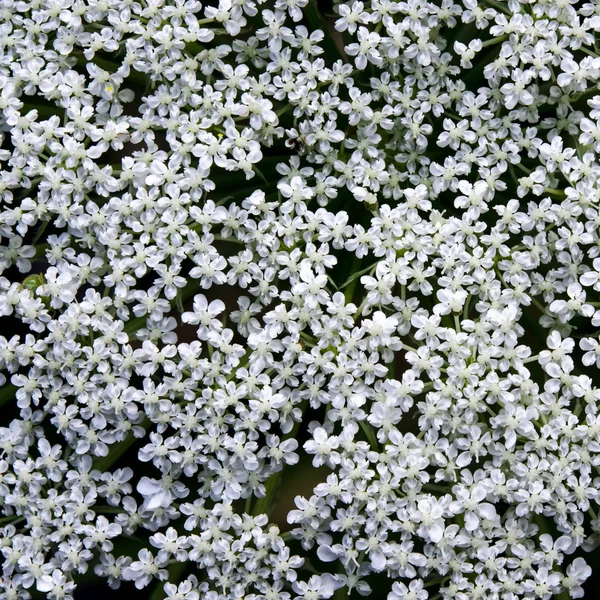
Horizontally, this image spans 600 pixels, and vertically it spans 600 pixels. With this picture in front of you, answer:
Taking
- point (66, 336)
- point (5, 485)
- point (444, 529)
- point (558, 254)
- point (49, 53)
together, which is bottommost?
point (5, 485)

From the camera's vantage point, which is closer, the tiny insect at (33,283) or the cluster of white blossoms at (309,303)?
the cluster of white blossoms at (309,303)

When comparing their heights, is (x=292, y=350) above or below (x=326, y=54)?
below

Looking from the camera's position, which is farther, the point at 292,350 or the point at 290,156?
the point at 290,156

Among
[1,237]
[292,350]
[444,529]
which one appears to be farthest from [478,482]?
[1,237]

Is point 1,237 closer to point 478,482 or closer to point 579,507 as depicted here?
point 478,482

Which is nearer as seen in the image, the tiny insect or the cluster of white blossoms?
the cluster of white blossoms

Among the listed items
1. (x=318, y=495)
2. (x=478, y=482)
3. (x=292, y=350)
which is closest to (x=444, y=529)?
(x=478, y=482)
